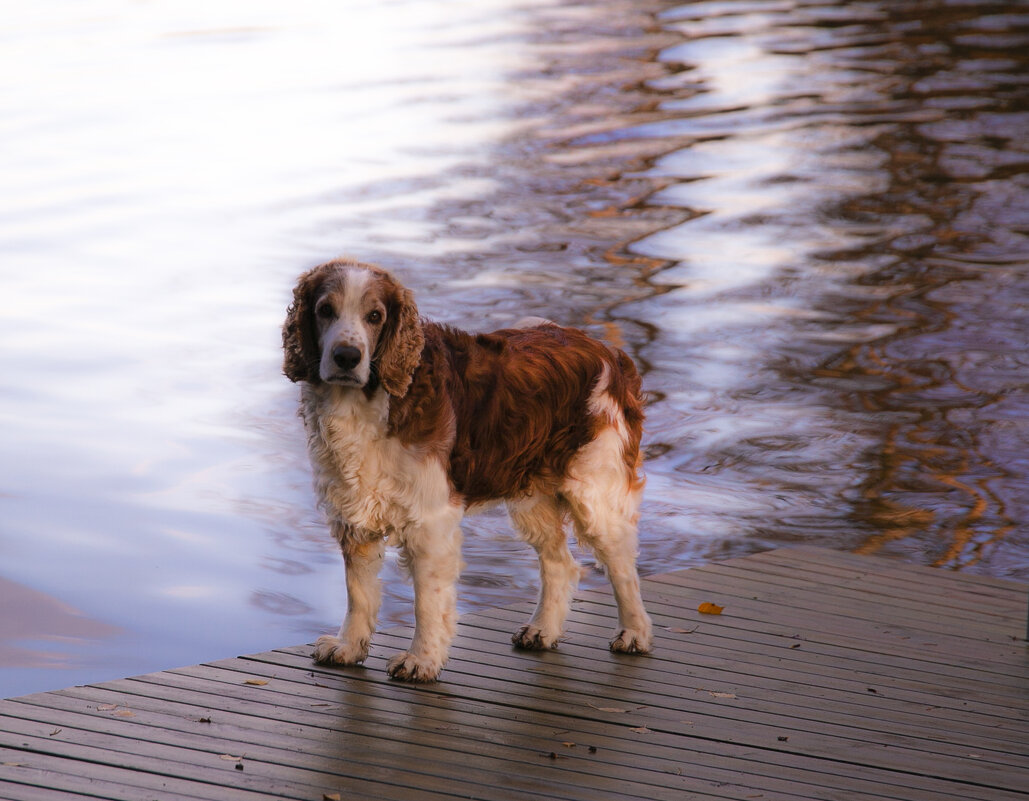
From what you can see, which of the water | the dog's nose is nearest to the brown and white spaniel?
the dog's nose

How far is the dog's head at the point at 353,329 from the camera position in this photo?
183 inches

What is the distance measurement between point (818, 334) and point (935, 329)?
3.83 ft

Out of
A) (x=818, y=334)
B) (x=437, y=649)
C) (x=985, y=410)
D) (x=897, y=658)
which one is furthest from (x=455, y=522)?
(x=818, y=334)

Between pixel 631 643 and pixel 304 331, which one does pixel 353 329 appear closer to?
pixel 304 331

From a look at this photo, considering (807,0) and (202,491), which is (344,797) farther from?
(807,0)

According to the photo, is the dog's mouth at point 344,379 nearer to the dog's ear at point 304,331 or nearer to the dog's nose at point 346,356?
the dog's nose at point 346,356

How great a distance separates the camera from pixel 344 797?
4.00 m

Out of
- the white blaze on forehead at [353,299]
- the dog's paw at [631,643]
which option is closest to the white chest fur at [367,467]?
the white blaze on forehead at [353,299]

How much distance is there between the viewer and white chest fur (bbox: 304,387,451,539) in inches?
190

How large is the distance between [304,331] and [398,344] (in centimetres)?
32

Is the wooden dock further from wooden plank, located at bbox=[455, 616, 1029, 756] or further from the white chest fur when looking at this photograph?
the white chest fur

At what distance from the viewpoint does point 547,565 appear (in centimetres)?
550

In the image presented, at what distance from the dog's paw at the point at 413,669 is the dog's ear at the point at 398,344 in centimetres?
89

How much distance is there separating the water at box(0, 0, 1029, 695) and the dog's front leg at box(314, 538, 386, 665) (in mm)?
1711
